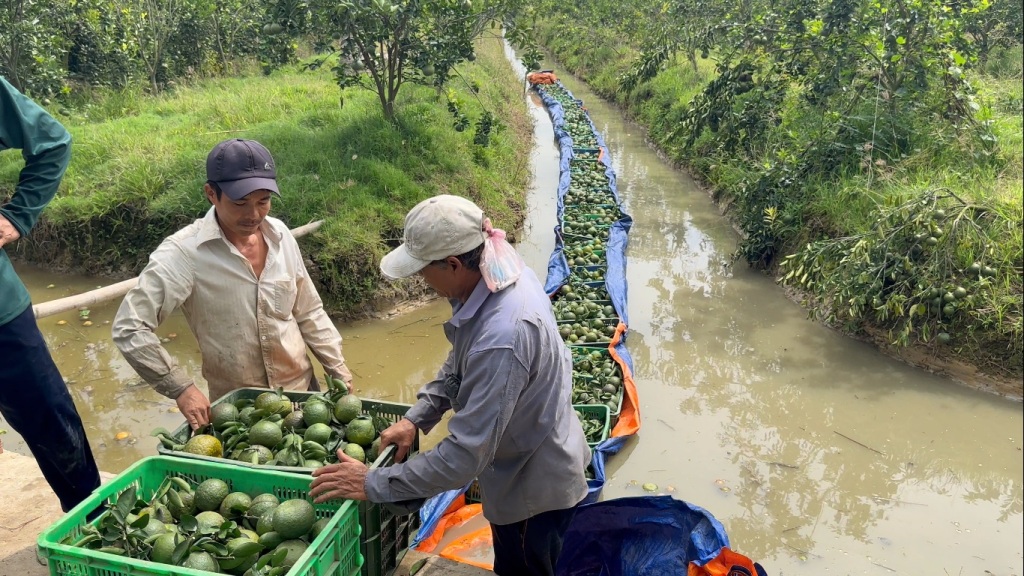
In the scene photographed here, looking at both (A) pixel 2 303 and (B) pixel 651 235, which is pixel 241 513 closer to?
(A) pixel 2 303

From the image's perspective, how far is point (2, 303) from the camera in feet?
7.88

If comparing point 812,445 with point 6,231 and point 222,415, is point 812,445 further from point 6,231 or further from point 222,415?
point 6,231

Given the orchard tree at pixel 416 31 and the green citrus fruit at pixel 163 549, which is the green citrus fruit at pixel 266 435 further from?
the orchard tree at pixel 416 31

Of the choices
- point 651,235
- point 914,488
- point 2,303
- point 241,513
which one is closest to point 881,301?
point 914,488

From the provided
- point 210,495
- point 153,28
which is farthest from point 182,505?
point 153,28

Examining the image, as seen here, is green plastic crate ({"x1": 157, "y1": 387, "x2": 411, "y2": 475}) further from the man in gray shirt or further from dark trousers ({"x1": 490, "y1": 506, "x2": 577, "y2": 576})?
dark trousers ({"x1": 490, "y1": 506, "x2": 577, "y2": 576})

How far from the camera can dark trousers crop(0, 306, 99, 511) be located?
247cm

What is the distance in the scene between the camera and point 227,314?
2639mm

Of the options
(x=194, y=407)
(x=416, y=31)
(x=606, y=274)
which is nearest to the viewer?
(x=194, y=407)

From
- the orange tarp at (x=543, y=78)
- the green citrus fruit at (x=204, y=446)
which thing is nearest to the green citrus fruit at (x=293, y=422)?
the green citrus fruit at (x=204, y=446)

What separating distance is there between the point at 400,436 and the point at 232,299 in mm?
881

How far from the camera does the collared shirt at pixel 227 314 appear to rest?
2447 millimetres

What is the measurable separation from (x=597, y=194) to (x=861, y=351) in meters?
4.53

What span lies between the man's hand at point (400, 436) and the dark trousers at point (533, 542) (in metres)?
0.45
